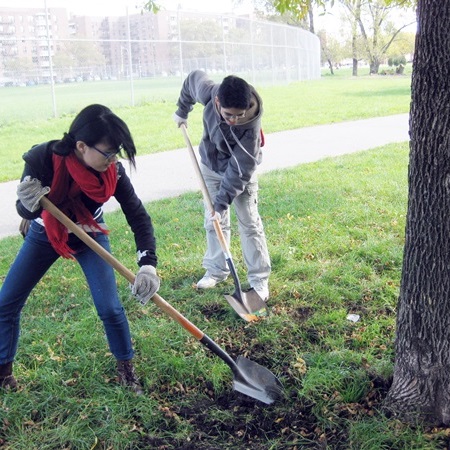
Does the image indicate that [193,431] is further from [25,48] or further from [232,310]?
[25,48]

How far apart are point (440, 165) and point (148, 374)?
1862 mm

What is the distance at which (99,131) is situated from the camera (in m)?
2.71

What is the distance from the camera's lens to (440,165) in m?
2.65

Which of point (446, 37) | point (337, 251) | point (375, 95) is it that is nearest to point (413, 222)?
point (446, 37)

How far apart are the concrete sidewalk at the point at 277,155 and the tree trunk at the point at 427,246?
3691 mm

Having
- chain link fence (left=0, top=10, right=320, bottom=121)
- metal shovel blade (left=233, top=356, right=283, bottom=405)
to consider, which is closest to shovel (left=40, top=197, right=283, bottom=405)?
metal shovel blade (left=233, top=356, right=283, bottom=405)

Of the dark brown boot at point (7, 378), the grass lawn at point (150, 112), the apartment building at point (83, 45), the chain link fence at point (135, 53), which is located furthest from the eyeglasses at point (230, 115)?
the chain link fence at point (135, 53)

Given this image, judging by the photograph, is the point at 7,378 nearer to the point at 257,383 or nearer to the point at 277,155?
the point at 257,383

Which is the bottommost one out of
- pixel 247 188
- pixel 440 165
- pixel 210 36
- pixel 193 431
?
pixel 193 431

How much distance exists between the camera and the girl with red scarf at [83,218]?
2.75 m

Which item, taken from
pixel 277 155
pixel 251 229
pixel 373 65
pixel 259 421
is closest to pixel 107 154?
pixel 259 421

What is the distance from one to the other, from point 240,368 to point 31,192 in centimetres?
140

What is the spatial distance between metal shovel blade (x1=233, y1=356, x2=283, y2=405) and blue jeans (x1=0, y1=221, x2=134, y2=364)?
63 centimetres

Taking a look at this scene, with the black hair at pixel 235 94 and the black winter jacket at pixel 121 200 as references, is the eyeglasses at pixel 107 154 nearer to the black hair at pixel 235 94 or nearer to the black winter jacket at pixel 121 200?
the black winter jacket at pixel 121 200
